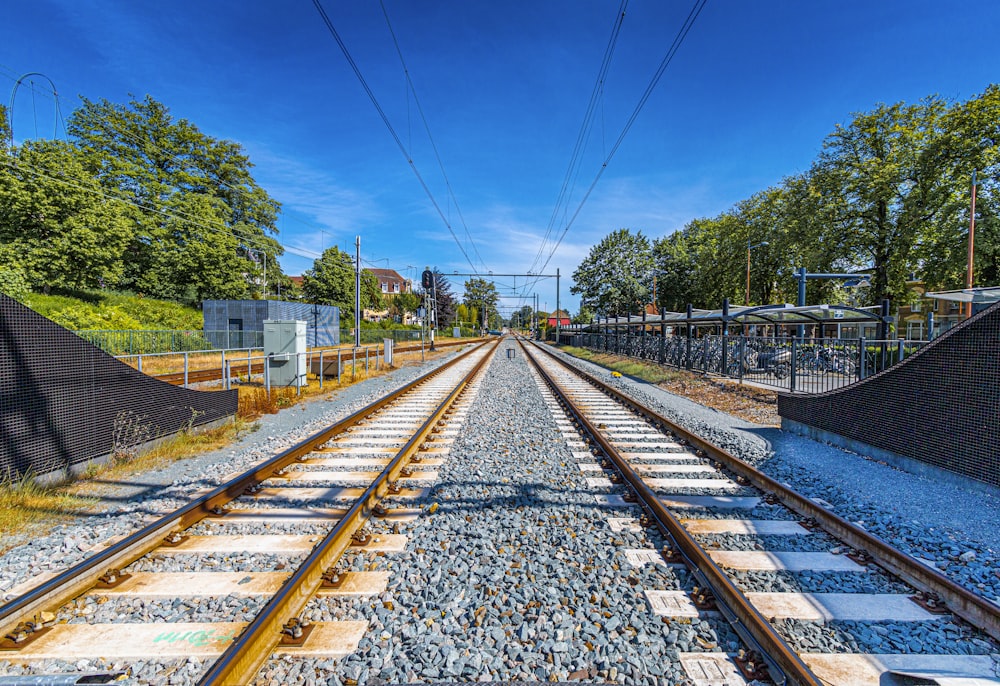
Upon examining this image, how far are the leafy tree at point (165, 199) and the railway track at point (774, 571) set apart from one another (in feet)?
141

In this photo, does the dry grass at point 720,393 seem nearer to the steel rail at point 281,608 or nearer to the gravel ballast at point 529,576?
the gravel ballast at point 529,576

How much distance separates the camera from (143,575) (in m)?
3.23

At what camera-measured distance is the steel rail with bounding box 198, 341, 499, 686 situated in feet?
7.02

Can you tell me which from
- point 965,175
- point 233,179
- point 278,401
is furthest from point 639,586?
point 233,179

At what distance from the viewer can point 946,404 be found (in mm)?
5188

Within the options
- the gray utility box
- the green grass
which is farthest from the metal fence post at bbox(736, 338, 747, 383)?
the green grass

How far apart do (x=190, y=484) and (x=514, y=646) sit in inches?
178

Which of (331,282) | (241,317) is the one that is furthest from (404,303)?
(241,317)

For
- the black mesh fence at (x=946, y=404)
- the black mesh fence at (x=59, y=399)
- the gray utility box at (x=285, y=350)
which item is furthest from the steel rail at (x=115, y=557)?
the gray utility box at (x=285, y=350)

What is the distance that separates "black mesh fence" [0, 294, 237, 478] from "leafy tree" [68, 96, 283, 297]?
3846 cm

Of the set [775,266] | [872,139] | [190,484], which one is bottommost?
[190,484]

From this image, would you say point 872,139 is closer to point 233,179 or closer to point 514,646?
point 514,646

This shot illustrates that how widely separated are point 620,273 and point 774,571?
4933 centimetres

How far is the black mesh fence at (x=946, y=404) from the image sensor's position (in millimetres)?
4758
